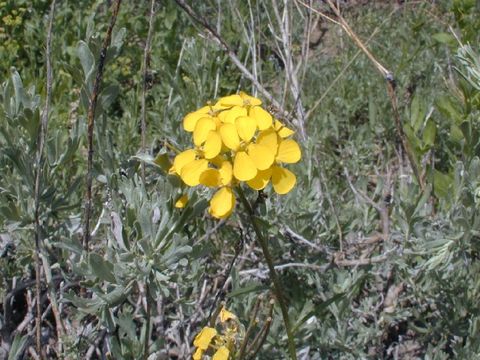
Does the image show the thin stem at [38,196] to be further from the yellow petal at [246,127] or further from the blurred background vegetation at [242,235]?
the yellow petal at [246,127]

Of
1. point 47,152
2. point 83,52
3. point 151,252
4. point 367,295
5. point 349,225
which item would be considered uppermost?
point 83,52

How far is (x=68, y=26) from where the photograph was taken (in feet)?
15.2

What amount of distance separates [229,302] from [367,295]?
0.59 m

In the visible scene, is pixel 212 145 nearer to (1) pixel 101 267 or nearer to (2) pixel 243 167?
(2) pixel 243 167

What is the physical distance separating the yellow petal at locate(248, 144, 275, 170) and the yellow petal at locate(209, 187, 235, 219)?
0.09 meters

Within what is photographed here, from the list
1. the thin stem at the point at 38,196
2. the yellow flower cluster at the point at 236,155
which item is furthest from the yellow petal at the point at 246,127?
the thin stem at the point at 38,196

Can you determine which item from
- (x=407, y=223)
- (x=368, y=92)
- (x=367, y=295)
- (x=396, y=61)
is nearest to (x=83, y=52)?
(x=407, y=223)

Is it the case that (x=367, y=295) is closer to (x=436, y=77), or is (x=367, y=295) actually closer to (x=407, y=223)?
(x=407, y=223)

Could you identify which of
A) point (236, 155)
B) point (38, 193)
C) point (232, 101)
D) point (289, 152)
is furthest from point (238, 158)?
point (38, 193)

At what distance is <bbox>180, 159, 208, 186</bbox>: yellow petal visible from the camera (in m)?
1.59

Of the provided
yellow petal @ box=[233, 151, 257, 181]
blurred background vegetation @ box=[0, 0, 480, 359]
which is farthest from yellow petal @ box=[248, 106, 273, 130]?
blurred background vegetation @ box=[0, 0, 480, 359]

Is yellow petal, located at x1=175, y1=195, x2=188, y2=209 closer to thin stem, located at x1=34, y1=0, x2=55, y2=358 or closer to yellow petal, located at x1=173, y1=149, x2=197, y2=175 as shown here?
yellow petal, located at x1=173, y1=149, x2=197, y2=175

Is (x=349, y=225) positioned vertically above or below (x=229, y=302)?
above

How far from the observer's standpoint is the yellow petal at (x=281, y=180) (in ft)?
5.27
